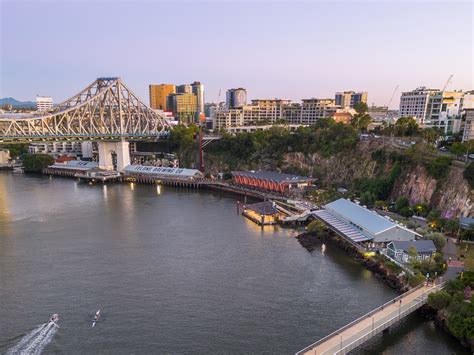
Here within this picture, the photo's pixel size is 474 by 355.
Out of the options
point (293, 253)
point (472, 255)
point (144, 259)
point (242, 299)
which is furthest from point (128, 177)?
point (472, 255)

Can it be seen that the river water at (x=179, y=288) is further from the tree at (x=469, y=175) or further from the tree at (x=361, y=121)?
the tree at (x=361, y=121)

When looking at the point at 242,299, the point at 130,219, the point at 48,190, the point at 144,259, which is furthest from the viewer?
the point at 48,190

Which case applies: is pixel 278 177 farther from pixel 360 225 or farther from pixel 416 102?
pixel 416 102

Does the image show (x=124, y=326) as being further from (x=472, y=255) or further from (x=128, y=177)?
(x=128, y=177)

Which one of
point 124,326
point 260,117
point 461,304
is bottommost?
point 124,326

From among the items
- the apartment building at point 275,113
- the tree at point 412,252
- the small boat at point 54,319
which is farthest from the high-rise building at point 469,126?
the small boat at point 54,319

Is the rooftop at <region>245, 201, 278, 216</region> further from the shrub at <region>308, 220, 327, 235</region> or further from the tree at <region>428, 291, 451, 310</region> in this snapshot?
the tree at <region>428, 291, 451, 310</region>
